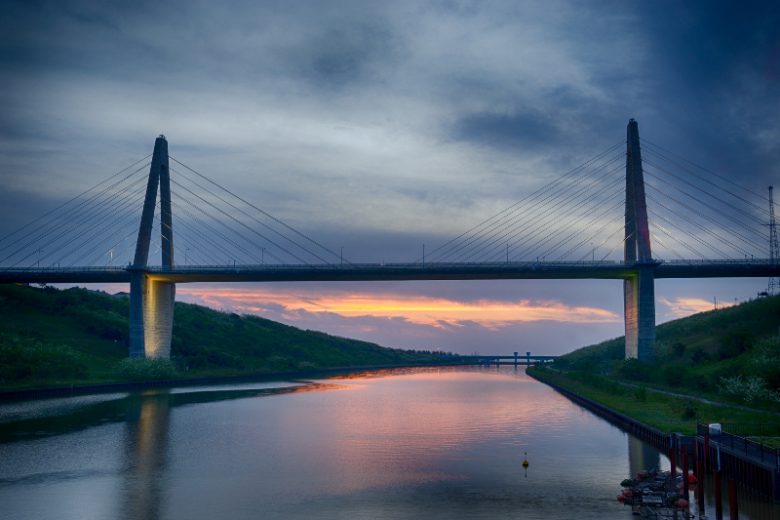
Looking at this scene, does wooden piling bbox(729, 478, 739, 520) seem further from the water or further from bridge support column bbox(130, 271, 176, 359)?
bridge support column bbox(130, 271, 176, 359)

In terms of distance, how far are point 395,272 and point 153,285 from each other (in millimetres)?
27154

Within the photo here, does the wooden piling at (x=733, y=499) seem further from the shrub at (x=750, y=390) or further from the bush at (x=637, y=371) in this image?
the bush at (x=637, y=371)

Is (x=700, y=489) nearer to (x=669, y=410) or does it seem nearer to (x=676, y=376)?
(x=669, y=410)

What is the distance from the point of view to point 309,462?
35.2 meters

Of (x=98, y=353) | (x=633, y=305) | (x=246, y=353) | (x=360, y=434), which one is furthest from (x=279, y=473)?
(x=246, y=353)

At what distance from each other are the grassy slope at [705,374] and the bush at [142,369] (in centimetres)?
4357

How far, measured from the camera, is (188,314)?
457ft

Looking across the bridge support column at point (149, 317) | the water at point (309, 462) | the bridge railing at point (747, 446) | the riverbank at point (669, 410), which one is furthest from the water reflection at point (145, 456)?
the riverbank at point (669, 410)

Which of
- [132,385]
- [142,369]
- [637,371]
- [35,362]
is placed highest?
[637,371]

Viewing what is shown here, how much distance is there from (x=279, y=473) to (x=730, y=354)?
47.0 meters

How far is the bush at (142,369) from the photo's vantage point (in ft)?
249

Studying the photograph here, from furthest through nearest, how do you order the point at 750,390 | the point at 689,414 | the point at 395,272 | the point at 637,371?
the point at 395,272 < the point at 637,371 < the point at 750,390 < the point at 689,414

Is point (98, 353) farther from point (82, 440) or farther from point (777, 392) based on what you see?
point (777, 392)

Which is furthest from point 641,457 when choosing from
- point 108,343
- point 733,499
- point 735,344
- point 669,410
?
point 108,343
